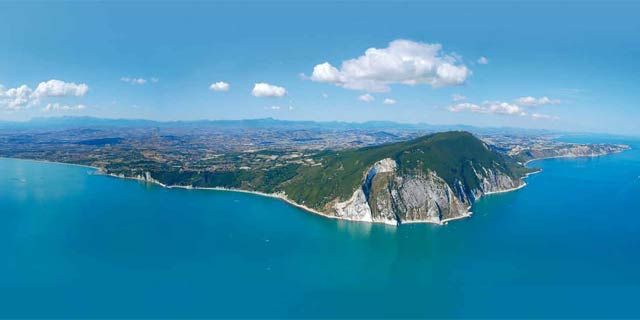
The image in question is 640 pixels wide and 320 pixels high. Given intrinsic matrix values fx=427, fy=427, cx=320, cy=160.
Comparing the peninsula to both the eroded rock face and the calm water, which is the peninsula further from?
the calm water

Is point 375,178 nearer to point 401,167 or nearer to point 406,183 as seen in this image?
point 401,167

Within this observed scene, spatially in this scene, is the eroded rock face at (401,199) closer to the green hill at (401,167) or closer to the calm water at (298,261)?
the green hill at (401,167)

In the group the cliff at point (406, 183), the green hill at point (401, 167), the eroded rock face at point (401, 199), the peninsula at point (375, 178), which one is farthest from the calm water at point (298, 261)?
the green hill at point (401, 167)

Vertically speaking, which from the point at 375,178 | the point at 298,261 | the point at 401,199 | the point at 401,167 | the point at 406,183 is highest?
the point at 401,167

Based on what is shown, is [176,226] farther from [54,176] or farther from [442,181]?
[54,176]

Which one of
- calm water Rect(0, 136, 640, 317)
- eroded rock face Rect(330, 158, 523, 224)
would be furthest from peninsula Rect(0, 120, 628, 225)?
calm water Rect(0, 136, 640, 317)

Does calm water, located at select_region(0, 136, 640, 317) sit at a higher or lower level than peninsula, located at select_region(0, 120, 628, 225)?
lower

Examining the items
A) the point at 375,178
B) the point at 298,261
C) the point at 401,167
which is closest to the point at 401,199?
the point at 375,178
